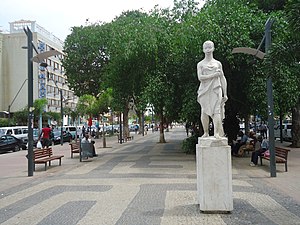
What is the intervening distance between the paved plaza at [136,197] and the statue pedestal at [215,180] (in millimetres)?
231

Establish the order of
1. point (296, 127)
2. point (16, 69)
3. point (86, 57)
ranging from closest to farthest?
point (296, 127), point (86, 57), point (16, 69)

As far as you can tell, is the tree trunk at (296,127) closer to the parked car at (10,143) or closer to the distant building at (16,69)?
the parked car at (10,143)

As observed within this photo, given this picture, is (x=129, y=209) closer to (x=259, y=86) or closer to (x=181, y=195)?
(x=181, y=195)

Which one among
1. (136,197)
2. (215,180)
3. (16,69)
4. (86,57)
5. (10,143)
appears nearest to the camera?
(215,180)

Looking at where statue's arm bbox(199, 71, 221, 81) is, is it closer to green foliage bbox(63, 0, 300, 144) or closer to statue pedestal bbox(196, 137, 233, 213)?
statue pedestal bbox(196, 137, 233, 213)

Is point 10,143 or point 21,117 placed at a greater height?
point 21,117

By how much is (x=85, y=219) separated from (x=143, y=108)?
38.6 feet

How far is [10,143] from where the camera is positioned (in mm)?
29141

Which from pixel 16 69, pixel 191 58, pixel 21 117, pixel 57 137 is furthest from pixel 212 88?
pixel 16 69

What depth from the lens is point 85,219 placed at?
7340mm

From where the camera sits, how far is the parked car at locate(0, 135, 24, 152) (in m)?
28.5

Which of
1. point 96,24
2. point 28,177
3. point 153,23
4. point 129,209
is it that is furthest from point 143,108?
point 96,24

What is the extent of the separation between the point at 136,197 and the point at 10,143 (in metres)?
22.0

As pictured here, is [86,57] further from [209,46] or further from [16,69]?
[209,46]
